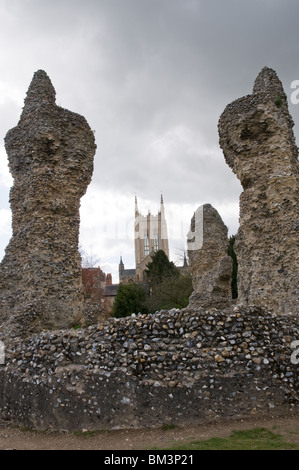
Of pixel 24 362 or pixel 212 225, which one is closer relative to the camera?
pixel 24 362

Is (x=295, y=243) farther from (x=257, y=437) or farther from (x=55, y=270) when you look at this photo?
(x=55, y=270)

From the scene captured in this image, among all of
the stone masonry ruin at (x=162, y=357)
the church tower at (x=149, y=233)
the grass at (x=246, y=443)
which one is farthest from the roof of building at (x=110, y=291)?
the grass at (x=246, y=443)

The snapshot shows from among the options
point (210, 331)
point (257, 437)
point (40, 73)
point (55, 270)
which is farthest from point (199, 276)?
point (257, 437)

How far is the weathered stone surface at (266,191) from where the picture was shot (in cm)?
902

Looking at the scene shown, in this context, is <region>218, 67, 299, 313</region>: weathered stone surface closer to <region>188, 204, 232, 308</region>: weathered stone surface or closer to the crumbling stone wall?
the crumbling stone wall

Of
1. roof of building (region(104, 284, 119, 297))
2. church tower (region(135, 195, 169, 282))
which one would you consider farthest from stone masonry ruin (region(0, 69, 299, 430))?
church tower (region(135, 195, 169, 282))

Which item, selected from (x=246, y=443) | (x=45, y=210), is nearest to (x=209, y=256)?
(x=45, y=210)

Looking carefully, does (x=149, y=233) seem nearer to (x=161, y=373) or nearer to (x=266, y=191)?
(x=266, y=191)

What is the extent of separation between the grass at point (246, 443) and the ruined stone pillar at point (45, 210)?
18.4ft

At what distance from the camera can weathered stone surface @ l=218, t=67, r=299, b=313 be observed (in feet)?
29.6

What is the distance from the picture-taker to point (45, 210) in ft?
35.2

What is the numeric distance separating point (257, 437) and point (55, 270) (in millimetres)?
6782

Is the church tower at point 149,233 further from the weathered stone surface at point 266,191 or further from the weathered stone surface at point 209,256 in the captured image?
the weathered stone surface at point 266,191
